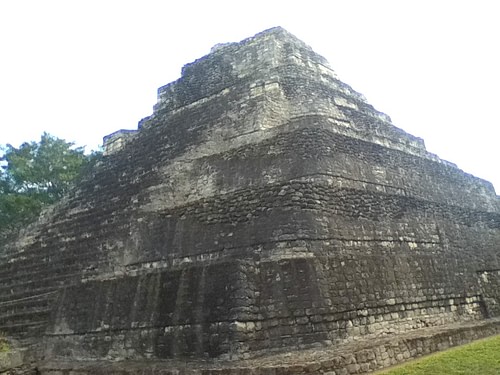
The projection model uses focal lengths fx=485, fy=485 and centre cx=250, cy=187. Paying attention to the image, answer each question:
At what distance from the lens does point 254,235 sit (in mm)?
8953

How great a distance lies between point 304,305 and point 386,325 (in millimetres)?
1994

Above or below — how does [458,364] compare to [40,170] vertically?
below

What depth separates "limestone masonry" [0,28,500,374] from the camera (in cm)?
820

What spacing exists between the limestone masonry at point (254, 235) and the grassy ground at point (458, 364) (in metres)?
1.13

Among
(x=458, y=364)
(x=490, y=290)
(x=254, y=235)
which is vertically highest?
(x=254, y=235)

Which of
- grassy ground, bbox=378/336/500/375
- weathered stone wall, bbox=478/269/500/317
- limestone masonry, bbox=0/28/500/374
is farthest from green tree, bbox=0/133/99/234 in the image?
grassy ground, bbox=378/336/500/375

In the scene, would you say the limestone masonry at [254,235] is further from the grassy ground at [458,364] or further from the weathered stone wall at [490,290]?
the grassy ground at [458,364]

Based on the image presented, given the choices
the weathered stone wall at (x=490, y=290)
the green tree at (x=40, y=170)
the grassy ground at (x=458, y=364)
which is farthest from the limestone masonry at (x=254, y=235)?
the green tree at (x=40, y=170)

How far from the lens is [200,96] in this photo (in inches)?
567

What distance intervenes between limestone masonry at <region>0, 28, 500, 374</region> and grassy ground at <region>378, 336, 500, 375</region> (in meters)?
1.13

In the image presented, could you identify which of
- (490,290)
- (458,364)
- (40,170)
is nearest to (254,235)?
(458,364)

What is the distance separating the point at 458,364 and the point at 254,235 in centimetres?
389

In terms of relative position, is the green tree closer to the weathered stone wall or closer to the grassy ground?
the weathered stone wall

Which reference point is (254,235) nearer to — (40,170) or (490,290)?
(490,290)
